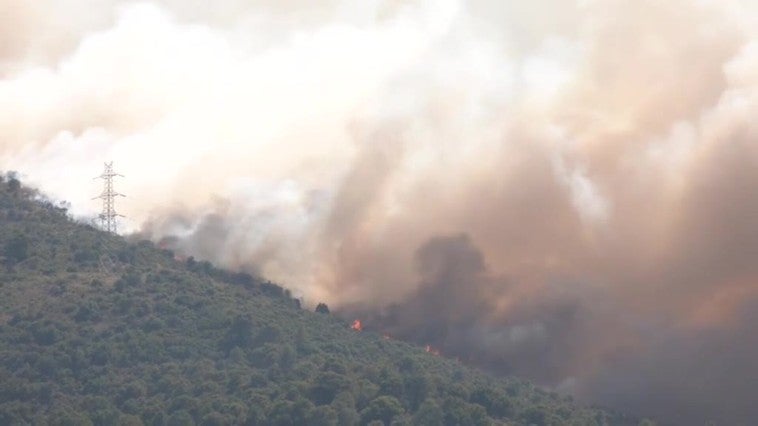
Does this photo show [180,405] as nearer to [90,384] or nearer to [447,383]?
[90,384]

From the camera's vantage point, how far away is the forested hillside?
166m

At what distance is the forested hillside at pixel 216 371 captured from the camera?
166500 millimetres

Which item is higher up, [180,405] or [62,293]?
[62,293]

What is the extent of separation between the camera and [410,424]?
16300cm

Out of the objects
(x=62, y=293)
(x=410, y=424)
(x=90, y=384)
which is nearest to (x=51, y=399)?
(x=90, y=384)

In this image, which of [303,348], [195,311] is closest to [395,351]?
[303,348]

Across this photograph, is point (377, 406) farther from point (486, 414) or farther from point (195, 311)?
point (195, 311)

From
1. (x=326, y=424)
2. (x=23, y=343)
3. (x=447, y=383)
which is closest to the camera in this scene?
(x=326, y=424)

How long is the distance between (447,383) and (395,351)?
1866cm

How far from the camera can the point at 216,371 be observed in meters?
181

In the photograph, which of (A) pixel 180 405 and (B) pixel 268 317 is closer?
(A) pixel 180 405

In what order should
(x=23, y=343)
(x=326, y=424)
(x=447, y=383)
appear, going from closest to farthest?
(x=326, y=424)
(x=447, y=383)
(x=23, y=343)

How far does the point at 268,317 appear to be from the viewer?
196 meters

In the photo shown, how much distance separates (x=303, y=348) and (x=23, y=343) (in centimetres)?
2776
